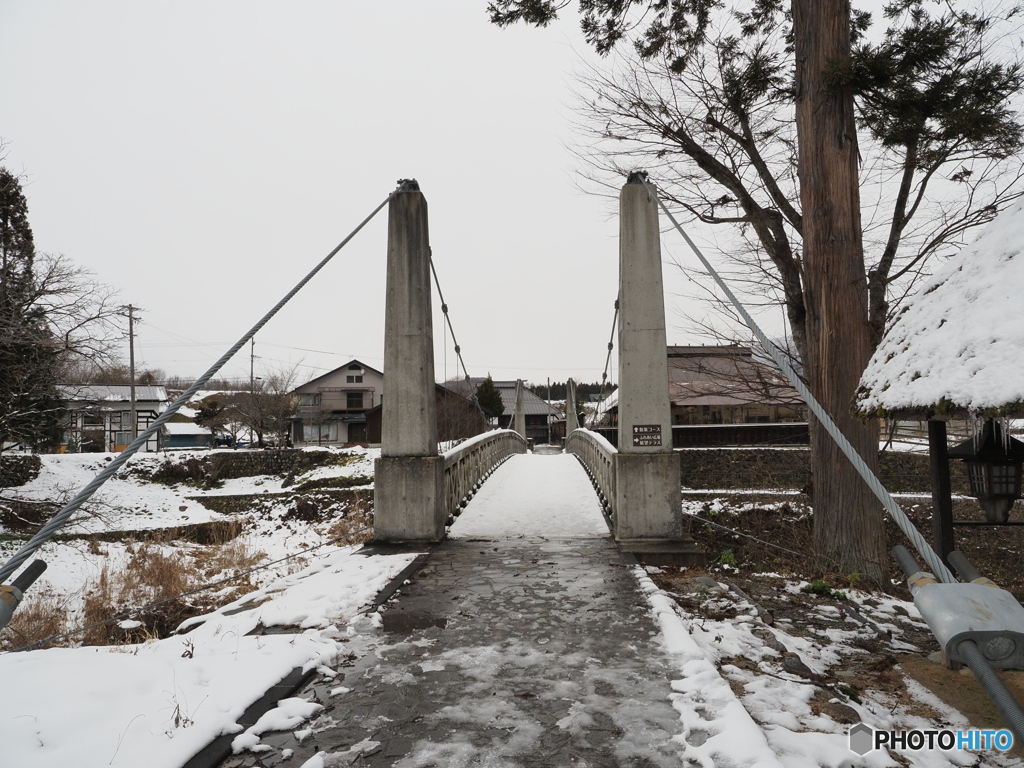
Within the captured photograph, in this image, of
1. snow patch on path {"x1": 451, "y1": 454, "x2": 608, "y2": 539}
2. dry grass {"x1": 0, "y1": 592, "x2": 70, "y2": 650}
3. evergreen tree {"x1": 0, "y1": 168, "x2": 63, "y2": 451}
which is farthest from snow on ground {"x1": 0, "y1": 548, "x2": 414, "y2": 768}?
evergreen tree {"x1": 0, "y1": 168, "x2": 63, "y2": 451}

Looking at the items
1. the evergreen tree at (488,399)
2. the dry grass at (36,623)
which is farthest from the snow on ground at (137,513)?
the evergreen tree at (488,399)

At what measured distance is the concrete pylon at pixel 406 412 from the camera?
6328 mm

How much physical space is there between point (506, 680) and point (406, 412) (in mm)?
3715

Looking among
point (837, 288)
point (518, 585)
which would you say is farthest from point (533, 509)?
point (837, 288)

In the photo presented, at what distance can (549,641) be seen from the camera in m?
3.51

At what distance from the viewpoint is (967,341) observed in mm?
2697

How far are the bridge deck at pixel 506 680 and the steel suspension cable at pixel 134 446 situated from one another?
1.23 meters

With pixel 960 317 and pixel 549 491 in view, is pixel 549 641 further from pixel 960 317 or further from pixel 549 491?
pixel 549 491

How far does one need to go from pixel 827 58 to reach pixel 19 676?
23.9 feet

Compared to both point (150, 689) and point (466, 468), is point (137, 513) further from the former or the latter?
point (150, 689)

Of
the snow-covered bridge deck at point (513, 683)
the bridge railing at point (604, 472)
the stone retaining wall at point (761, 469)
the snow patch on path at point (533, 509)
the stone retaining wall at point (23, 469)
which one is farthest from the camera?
the stone retaining wall at point (761, 469)

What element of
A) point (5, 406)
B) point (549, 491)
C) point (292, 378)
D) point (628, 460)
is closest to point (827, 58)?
point (628, 460)

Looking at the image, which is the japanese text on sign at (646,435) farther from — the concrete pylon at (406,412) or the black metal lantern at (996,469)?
the black metal lantern at (996,469)

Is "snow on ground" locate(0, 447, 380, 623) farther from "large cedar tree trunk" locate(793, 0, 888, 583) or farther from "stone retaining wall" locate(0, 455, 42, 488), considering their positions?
"large cedar tree trunk" locate(793, 0, 888, 583)
